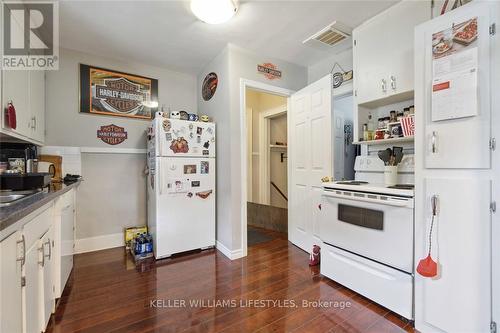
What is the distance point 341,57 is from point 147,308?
335 cm

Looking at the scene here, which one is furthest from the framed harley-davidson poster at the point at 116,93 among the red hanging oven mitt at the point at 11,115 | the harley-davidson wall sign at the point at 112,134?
A: the red hanging oven mitt at the point at 11,115

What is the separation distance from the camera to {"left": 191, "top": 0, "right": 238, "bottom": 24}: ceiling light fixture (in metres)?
1.89

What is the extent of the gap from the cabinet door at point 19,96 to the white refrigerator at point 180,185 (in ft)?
3.51

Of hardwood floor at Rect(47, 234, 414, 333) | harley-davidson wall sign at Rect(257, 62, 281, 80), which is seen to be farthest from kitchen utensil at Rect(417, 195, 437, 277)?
harley-davidson wall sign at Rect(257, 62, 281, 80)

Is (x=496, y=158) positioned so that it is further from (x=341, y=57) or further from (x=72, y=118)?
(x=72, y=118)

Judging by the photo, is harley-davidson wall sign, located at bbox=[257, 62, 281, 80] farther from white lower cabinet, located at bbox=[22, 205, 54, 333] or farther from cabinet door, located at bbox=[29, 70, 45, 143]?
white lower cabinet, located at bbox=[22, 205, 54, 333]

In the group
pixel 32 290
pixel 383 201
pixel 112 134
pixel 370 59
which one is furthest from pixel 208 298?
pixel 370 59

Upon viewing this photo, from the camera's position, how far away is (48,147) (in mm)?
2521

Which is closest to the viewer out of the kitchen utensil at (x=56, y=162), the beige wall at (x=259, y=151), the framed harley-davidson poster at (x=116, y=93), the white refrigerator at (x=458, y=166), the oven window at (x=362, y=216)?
the white refrigerator at (x=458, y=166)

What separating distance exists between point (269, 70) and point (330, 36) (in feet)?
2.74

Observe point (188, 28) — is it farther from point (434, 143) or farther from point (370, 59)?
point (434, 143)

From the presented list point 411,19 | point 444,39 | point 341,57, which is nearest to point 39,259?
point 444,39

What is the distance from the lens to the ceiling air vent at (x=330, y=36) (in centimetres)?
236

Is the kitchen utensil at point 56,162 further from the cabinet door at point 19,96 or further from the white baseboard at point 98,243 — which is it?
the white baseboard at point 98,243
